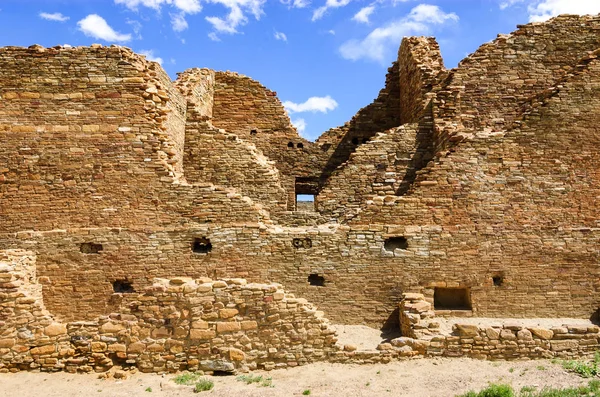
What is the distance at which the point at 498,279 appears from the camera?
1170 centimetres

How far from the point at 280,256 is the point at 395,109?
815 cm

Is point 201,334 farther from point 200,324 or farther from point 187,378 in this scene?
point 187,378

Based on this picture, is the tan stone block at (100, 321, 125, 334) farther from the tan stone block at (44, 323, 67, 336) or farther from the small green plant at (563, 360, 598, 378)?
the small green plant at (563, 360, 598, 378)

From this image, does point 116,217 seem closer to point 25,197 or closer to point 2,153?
point 25,197

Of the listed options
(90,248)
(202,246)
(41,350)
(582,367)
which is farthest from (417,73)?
(41,350)

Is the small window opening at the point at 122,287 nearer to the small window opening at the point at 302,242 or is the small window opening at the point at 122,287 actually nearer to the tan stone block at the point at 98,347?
the tan stone block at the point at 98,347

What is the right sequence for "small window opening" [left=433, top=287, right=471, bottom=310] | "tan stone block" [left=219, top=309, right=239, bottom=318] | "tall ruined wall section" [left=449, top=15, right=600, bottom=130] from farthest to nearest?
1. "tall ruined wall section" [left=449, top=15, right=600, bottom=130]
2. "small window opening" [left=433, top=287, right=471, bottom=310]
3. "tan stone block" [left=219, top=309, right=239, bottom=318]

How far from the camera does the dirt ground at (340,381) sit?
8.16m

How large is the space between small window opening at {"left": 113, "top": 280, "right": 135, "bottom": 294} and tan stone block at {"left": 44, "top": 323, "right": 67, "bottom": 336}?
2310 mm

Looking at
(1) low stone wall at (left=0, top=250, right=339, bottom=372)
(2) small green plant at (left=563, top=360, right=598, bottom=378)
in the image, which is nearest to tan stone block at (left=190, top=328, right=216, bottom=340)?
(1) low stone wall at (left=0, top=250, right=339, bottom=372)

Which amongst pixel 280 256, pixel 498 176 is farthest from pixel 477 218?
pixel 280 256

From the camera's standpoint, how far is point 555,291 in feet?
38.1

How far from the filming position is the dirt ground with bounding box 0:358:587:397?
8156 mm

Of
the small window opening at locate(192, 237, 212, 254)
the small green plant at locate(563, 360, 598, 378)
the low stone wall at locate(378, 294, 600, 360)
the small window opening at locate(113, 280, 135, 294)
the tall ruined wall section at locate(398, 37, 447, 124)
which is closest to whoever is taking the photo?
the small green plant at locate(563, 360, 598, 378)
